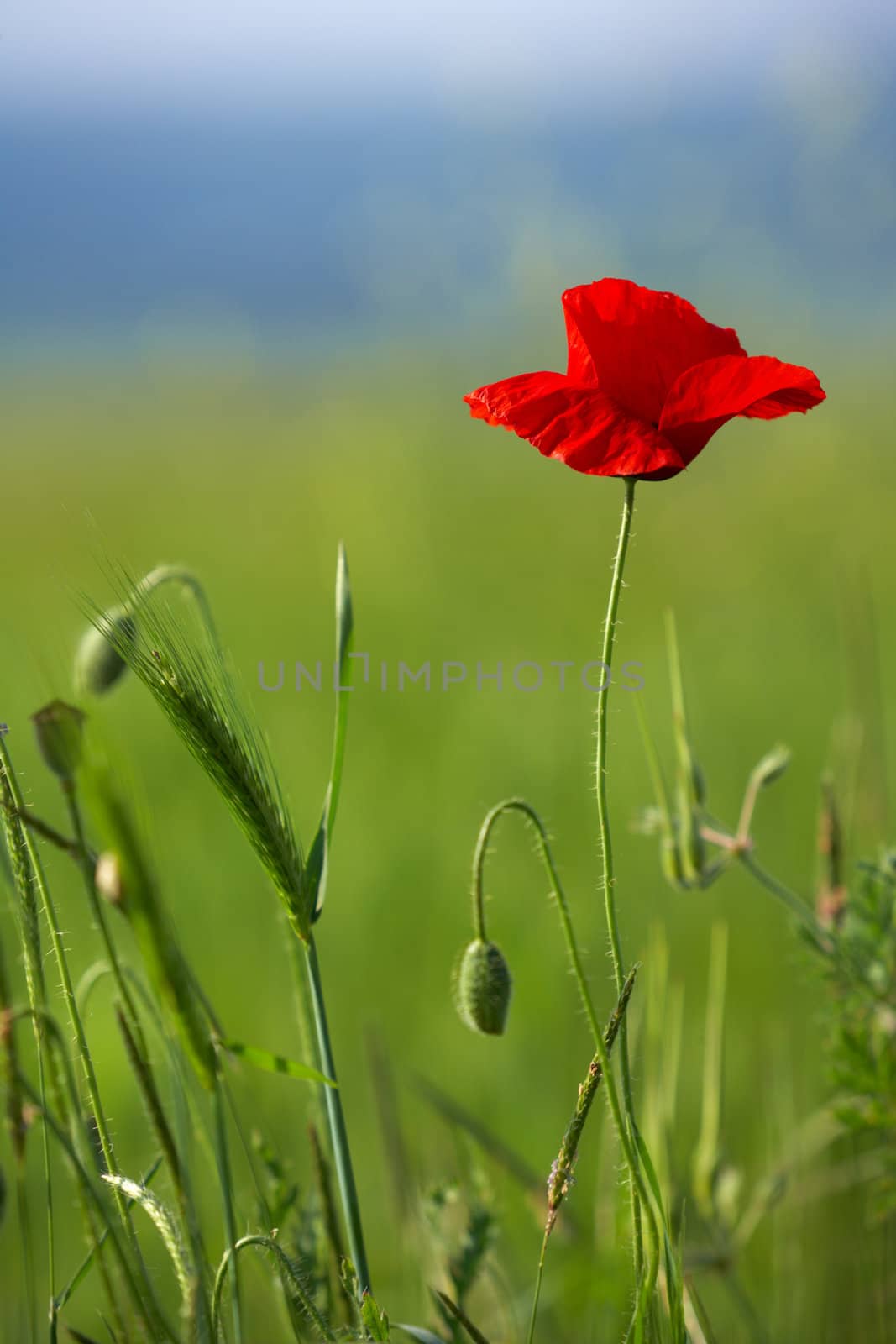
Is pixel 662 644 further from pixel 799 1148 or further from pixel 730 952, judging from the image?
pixel 799 1148

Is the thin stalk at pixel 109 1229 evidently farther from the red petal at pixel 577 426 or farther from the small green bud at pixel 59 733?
the red petal at pixel 577 426

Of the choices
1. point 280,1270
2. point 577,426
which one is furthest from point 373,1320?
point 577,426

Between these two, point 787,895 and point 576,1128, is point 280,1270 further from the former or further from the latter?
point 787,895

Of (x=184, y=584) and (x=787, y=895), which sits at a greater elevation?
(x=184, y=584)

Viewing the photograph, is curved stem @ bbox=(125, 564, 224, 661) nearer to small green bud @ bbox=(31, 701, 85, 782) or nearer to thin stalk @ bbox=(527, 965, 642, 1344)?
small green bud @ bbox=(31, 701, 85, 782)

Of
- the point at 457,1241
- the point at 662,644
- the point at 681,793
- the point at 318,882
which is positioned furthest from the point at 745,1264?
the point at 662,644

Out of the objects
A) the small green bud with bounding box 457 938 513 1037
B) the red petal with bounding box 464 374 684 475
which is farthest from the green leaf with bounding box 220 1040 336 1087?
the red petal with bounding box 464 374 684 475

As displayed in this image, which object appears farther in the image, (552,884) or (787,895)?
(787,895)
